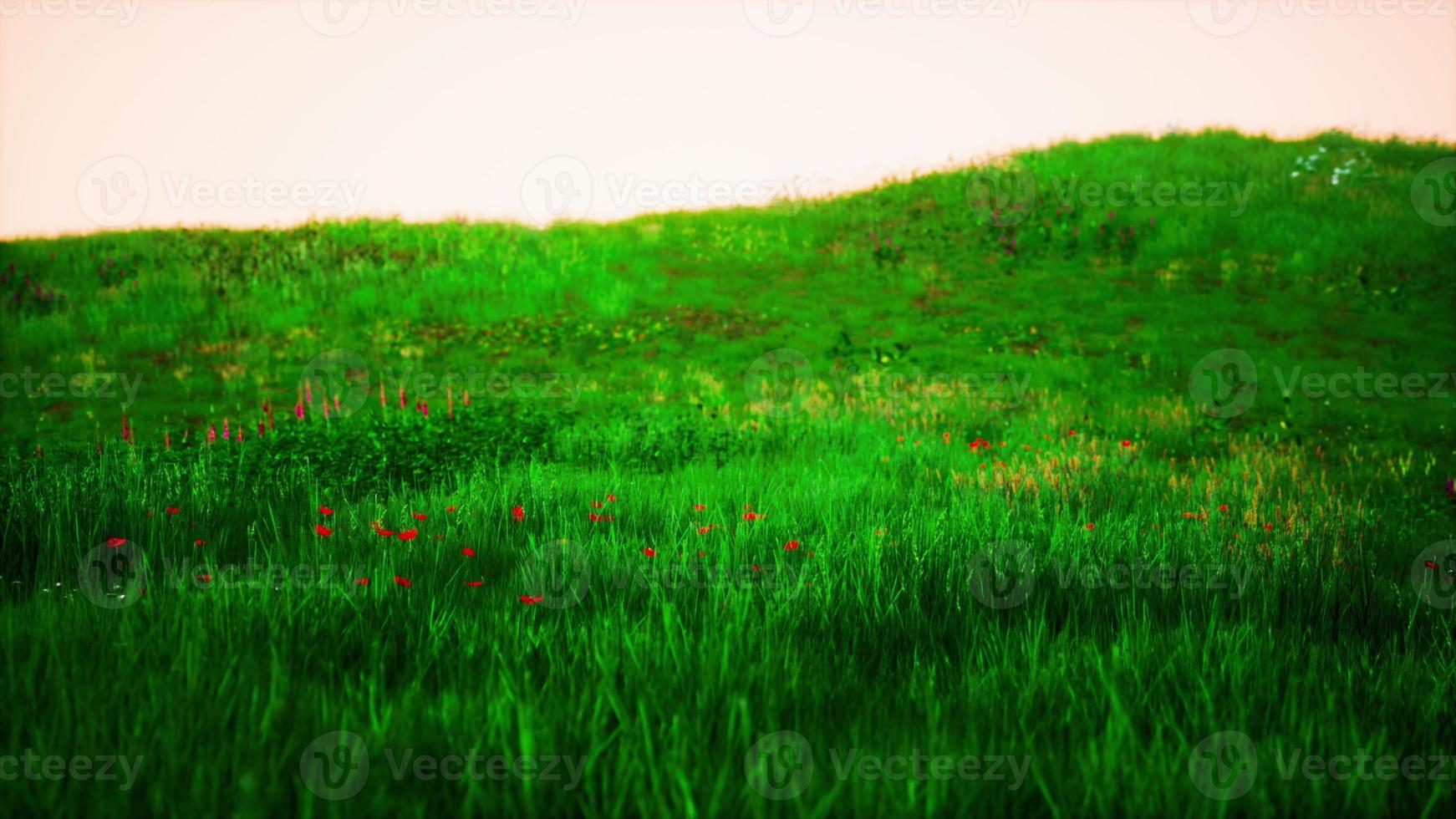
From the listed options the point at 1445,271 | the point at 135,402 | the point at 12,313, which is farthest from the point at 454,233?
the point at 1445,271

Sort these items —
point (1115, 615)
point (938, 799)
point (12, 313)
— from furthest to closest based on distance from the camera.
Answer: point (12, 313) → point (1115, 615) → point (938, 799)

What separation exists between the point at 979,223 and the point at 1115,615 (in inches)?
691

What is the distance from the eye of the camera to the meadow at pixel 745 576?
190cm

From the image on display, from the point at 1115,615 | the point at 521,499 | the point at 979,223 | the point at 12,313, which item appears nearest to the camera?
the point at 1115,615

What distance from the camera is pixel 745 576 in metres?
3.38

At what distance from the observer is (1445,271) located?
47.1 ft

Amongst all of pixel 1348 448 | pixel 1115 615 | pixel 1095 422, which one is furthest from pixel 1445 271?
pixel 1115 615

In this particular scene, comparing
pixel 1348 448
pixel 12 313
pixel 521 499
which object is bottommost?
pixel 1348 448

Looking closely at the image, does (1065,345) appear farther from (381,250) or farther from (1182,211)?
(381,250)

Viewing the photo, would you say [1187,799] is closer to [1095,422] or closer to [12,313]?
[1095,422]

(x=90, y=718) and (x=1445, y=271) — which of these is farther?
Answer: (x=1445, y=271)

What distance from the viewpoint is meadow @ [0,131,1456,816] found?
1903mm

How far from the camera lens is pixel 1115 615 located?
3.30m

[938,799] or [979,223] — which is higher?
[979,223]
